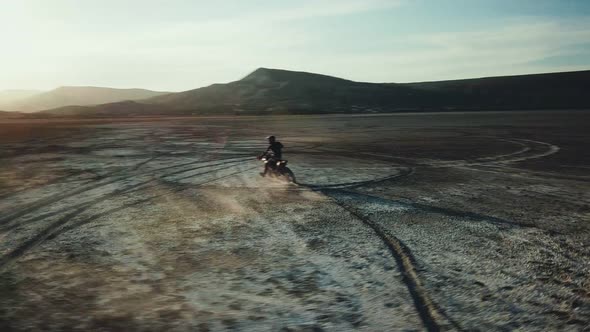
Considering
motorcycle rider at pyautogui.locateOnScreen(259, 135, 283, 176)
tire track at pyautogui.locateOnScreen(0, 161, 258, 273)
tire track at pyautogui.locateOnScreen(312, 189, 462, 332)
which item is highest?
motorcycle rider at pyautogui.locateOnScreen(259, 135, 283, 176)

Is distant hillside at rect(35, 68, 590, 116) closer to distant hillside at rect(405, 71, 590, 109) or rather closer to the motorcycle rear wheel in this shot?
distant hillside at rect(405, 71, 590, 109)

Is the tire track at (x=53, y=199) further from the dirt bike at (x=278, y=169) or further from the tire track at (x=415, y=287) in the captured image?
the tire track at (x=415, y=287)

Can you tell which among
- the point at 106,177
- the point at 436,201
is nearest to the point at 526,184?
the point at 436,201

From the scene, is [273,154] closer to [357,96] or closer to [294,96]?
[357,96]

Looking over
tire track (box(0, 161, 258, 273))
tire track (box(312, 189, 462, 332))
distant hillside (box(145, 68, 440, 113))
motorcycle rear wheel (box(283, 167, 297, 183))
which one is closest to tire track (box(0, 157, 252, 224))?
tire track (box(0, 161, 258, 273))

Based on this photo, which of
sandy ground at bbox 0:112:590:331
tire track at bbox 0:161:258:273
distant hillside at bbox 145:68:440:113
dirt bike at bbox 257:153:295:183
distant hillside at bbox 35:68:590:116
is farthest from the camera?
distant hillside at bbox 145:68:440:113

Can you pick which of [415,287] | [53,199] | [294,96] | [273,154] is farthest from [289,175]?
[294,96]
